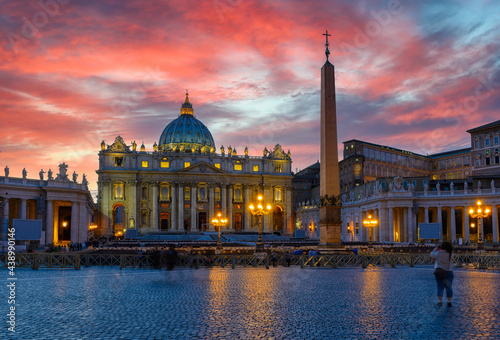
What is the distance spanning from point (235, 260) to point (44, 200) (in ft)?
106

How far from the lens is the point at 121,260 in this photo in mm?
24406

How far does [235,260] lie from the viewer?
24500 millimetres

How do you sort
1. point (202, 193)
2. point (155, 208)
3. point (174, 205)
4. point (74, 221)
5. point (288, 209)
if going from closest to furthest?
point (74, 221)
point (155, 208)
point (174, 205)
point (202, 193)
point (288, 209)

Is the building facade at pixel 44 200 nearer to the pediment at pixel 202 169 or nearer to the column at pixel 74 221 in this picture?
the column at pixel 74 221

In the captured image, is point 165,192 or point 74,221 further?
point 165,192

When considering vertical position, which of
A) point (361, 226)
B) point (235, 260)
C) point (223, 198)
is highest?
point (223, 198)

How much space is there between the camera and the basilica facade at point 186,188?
93062 mm

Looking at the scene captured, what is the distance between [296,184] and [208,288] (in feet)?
332

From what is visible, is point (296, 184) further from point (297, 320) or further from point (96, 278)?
point (297, 320)

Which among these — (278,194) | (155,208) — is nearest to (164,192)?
(155,208)

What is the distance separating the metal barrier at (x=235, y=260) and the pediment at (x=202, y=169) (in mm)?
68829

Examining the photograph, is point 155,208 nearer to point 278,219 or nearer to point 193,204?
point 193,204

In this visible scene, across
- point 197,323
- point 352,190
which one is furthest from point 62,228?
point 197,323

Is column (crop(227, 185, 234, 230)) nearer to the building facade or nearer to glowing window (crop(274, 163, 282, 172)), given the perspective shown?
glowing window (crop(274, 163, 282, 172))
